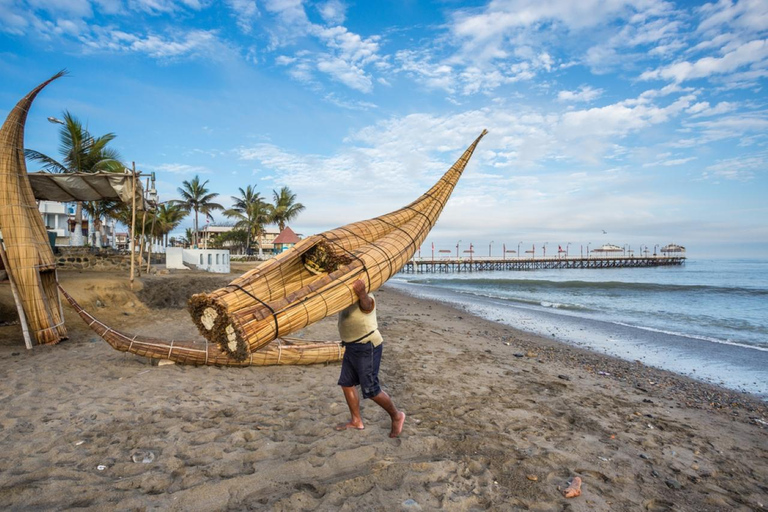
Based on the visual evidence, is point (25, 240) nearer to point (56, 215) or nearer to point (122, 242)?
point (56, 215)

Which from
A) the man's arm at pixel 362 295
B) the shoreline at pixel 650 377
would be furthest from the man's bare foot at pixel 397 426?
the shoreline at pixel 650 377

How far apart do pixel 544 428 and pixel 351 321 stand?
87.6 inches

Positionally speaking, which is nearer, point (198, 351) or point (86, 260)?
point (198, 351)

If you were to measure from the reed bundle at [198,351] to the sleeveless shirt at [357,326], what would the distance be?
93.3 inches

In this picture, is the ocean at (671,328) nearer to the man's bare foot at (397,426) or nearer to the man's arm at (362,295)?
the man's bare foot at (397,426)

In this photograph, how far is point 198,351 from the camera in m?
5.51

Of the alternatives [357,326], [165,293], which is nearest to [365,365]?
[357,326]

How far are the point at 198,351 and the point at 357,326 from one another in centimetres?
318

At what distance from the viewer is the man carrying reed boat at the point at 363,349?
133 inches

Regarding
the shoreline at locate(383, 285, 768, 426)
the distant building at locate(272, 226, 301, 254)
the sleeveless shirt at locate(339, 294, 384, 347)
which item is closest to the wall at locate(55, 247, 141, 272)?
the shoreline at locate(383, 285, 768, 426)

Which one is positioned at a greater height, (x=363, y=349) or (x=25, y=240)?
(x=25, y=240)

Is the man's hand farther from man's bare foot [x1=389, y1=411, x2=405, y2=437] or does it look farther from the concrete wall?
the concrete wall

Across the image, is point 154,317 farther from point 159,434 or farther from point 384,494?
point 384,494

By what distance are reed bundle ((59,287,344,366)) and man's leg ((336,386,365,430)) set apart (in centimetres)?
209
